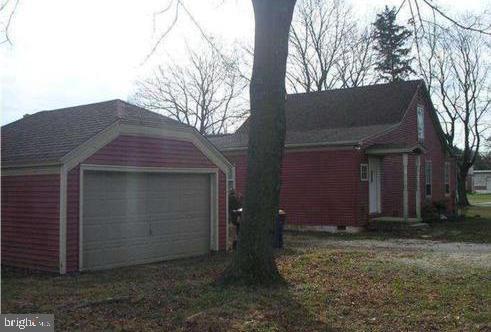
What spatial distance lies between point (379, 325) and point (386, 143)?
54.2 feet

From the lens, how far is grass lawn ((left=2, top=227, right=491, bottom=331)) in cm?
745

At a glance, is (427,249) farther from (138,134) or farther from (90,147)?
(90,147)

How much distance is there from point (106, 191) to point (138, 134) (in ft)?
4.94

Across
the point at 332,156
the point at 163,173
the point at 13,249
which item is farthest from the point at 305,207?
the point at 13,249

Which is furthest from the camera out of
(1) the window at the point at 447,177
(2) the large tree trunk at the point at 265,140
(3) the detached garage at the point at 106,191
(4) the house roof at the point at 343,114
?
(1) the window at the point at 447,177

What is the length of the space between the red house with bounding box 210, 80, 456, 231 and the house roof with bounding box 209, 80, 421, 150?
0.04 metres

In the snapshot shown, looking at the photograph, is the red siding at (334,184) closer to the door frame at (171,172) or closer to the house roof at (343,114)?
the house roof at (343,114)

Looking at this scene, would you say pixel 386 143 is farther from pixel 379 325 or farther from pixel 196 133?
pixel 379 325

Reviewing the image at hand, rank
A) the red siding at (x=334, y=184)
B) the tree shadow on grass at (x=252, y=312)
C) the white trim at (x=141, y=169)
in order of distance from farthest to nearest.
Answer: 1. the red siding at (x=334, y=184)
2. the white trim at (x=141, y=169)
3. the tree shadow on grass at (x=252, y=312)

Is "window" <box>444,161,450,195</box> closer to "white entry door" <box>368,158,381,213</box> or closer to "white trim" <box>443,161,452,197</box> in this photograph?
"white trim" <box>443,161,452,197</box>

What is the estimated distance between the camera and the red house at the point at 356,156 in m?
21.5

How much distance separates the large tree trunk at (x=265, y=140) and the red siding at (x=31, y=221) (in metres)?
4.14

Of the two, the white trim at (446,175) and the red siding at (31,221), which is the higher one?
the white trim at (446,175)

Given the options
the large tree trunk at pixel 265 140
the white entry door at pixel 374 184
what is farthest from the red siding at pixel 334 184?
the large tree trunk at pixel 265 140
